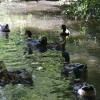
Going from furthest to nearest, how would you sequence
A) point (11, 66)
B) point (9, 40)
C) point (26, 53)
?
1. point (9, 40)
2. point (26, 53)
3. point (11, 66)

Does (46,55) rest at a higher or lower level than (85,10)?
lower

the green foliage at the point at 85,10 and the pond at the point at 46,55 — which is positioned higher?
the green foliage at the point at 85,10

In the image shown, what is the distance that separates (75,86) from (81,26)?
14756mm

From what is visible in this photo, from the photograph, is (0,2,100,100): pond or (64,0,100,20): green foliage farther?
(64,0,100,20): green foliage

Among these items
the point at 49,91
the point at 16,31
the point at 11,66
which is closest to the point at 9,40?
the point at 16,31

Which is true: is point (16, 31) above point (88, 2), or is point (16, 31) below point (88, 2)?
below

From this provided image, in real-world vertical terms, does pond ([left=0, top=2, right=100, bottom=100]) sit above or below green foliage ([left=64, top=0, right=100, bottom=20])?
below

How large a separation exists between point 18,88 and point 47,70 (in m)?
2.74

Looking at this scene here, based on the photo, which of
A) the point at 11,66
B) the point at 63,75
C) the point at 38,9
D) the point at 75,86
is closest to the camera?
the point at 75,86

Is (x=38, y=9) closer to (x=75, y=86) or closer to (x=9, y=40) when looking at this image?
(x=9, y=40)

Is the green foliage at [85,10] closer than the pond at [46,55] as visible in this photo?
No

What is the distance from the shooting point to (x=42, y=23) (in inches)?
1205

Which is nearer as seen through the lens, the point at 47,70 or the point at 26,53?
the point at 47,70

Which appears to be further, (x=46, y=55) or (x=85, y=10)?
(x=85, y=10)
